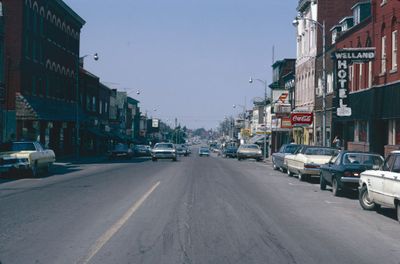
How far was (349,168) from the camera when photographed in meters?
20.0

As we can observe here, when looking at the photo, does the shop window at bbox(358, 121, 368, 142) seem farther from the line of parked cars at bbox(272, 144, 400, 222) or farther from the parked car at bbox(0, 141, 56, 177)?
the parked car at bbox(0, 141, 56, 177)

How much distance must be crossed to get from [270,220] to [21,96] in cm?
3648

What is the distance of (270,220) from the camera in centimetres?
1406

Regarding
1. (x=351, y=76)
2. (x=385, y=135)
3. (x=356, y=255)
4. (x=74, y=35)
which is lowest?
(x=356, y=255)

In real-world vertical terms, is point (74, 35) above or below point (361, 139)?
above

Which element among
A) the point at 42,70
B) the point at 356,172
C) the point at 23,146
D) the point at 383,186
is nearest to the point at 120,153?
the point at 42,70

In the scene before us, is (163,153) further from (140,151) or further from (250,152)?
(140,151)

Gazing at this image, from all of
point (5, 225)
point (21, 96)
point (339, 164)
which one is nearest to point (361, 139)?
point (339, 164)

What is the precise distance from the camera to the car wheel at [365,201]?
16.9 meters

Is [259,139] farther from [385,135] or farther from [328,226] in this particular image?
[328,226]

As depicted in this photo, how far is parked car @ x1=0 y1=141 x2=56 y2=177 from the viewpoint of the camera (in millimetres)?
27750

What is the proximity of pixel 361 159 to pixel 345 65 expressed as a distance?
1920 cm

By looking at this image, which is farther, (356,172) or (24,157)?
(24,157)

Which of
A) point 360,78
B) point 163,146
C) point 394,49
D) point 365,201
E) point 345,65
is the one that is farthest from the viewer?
point 163,146
